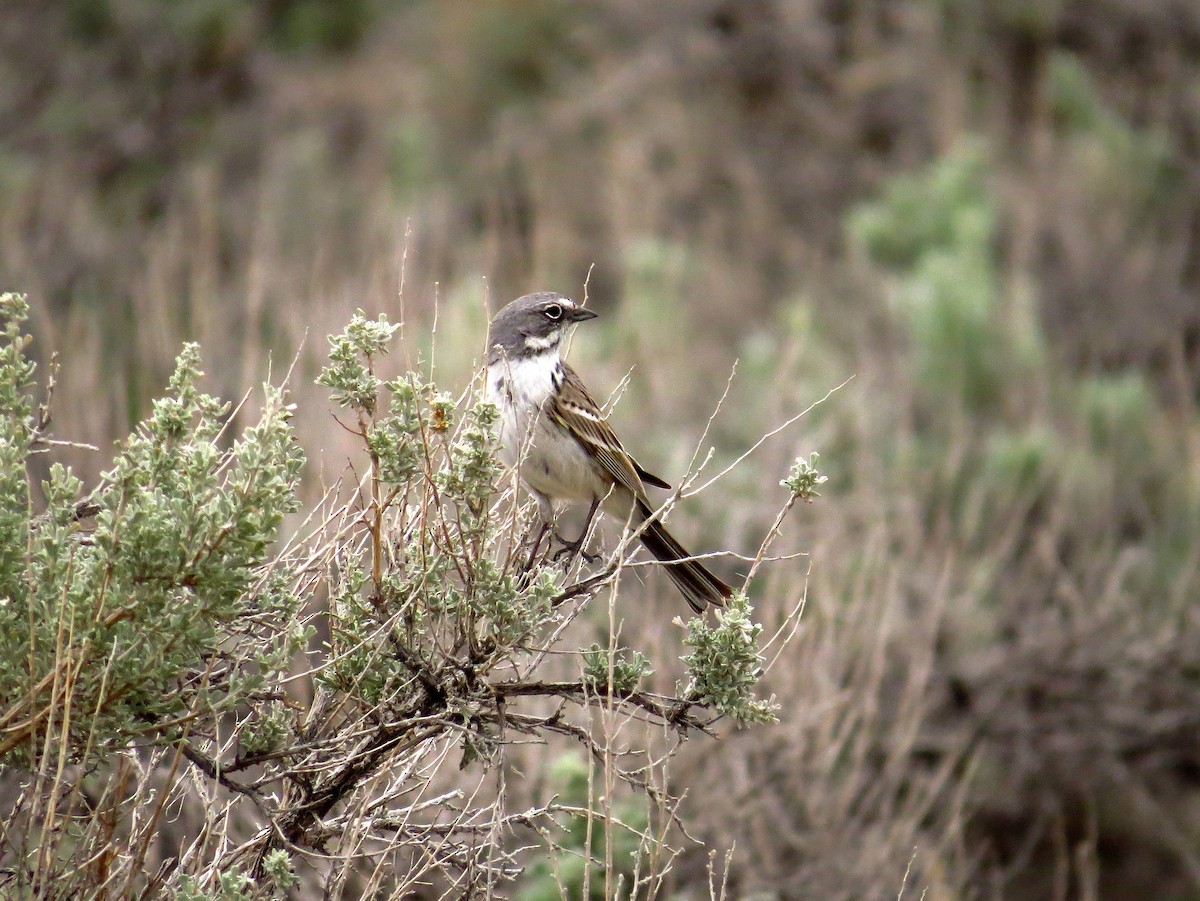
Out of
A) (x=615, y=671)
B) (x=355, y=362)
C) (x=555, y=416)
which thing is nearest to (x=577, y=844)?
(x=555, y=416)

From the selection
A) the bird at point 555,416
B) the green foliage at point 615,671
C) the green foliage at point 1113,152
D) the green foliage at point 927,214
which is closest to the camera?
the green foliage at point 615,671

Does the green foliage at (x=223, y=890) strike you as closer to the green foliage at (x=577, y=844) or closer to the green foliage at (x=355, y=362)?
the green foliage at (x=355, y=362)

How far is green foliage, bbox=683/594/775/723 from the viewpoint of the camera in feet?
13.8

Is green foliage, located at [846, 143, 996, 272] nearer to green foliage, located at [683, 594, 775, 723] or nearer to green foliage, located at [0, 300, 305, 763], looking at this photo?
green foliage, located at [683, 594, 775, 723]

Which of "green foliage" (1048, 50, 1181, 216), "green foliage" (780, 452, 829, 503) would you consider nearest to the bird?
"green foliage" (780, 452, 829, 503)

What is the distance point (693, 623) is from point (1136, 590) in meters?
6.37

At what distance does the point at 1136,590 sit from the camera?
387 inches

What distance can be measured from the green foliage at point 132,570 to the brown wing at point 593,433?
88.7 inches

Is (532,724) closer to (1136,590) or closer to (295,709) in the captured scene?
(295,709)

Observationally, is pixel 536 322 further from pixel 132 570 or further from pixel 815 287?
pixel 815 287

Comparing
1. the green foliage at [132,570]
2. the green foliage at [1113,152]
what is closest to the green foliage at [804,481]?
the green foliage at [132,570]

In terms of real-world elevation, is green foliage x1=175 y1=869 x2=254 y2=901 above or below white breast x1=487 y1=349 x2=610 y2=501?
below

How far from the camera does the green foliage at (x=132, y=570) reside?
3.74 metres

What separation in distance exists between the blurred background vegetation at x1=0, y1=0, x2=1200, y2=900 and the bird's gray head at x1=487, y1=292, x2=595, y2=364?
0.46 m
